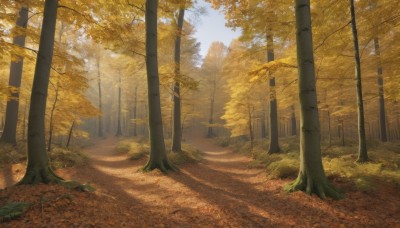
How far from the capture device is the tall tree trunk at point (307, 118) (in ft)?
21.8

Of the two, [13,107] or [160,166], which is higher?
[13,107]

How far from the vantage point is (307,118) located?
6.73 meters

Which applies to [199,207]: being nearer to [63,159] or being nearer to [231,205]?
[231,205]

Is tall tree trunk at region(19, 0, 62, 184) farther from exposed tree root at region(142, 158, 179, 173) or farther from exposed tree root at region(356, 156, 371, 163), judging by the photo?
exposed tree root at region(356, 156, 371, 163)

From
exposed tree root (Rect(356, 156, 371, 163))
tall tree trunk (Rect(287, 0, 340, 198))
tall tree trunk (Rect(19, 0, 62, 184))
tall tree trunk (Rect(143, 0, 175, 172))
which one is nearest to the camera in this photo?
tall tree trunk (Rect(19, 0, 62, 184))

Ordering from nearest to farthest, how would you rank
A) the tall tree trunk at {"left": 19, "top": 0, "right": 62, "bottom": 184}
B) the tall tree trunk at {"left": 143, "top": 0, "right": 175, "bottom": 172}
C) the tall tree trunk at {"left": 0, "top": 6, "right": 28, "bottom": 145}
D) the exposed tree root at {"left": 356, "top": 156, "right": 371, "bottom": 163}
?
the tall tree trunk at {"left": 19, "top": 0, "right": 62, "bottom": 184}, the exposed tree root at {"left": 356, "top": 156, "right": 371, "bottom": 163}, the tall tree trunk at {"left": 143, "top": 0, "right": 175, "bottom": 172}, the tall tree trunk at {"left": 0, "top": 6, "right": 28, "bottom": 145}

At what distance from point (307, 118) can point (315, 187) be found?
1834mm

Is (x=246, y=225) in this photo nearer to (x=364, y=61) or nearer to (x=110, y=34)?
(x=110, y=34)

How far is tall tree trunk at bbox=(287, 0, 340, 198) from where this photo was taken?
6648mm

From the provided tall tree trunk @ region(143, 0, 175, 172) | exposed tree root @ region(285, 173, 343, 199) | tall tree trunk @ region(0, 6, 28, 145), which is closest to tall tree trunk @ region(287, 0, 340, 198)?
exposed tree root @ region(285, 173, 343, 199)

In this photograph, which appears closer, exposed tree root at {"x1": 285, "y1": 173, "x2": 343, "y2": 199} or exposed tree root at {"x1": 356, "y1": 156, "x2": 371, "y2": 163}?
exposed tree root at {"x1": 285, "y1": 173, "x2": 343, "y2": 199}

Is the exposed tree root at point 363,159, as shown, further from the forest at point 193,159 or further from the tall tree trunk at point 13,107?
the tall tree trunk at point 13,107

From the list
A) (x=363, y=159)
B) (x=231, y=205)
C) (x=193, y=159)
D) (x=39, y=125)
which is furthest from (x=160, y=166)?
(x=363, y=159)

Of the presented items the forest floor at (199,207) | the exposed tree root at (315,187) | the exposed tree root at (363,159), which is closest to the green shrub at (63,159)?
the forest floor at (199,207)
